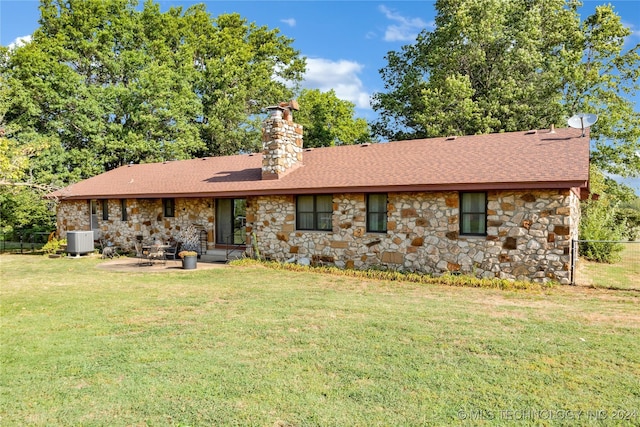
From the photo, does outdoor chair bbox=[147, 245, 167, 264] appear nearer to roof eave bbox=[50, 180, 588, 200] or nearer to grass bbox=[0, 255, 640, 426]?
roof eave bbox=[50, 180, 588, 200]

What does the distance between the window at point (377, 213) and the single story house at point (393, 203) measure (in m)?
0.03

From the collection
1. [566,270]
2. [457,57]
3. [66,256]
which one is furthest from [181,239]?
[457,57]

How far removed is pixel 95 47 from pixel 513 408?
94.0 feet

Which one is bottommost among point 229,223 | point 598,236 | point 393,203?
point 598,236

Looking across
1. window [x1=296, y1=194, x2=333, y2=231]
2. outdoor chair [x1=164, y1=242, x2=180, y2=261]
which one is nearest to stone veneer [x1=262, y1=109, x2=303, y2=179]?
window [x1=296, y1=194, x2=333, y2=231]

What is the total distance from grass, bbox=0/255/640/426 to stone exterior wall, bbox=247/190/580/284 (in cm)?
132

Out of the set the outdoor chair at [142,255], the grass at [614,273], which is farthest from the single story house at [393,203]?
the grass at [614,273]

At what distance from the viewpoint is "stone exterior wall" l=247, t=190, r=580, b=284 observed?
9508mm

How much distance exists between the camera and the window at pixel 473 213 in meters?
10.3

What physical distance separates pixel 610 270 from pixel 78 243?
1777 cm

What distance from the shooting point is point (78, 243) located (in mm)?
15586

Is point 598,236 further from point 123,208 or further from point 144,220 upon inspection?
point 123,208

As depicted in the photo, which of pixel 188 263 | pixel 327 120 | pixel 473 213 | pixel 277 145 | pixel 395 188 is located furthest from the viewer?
pixel 327 120

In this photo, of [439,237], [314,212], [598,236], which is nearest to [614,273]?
[598,236]
